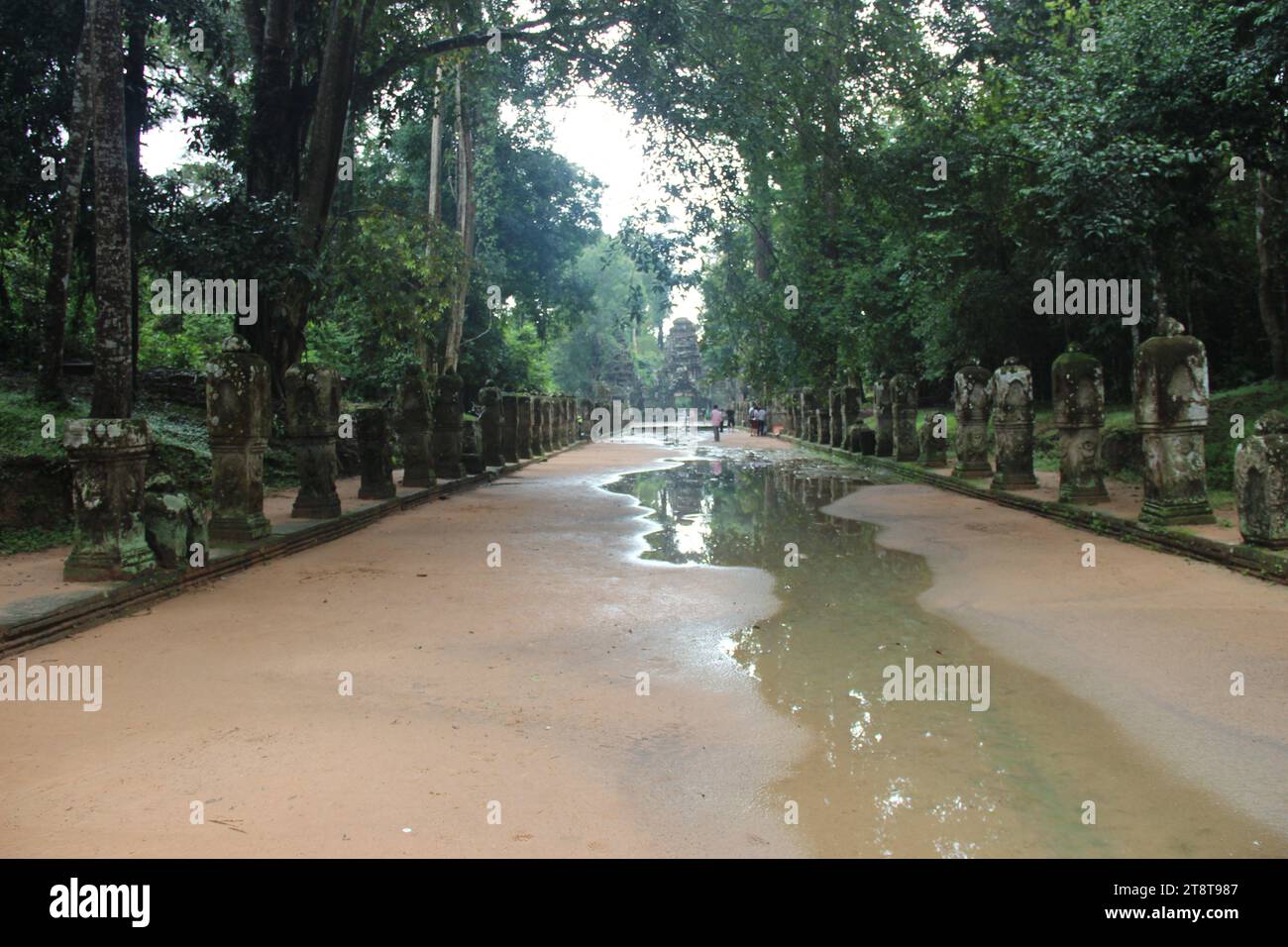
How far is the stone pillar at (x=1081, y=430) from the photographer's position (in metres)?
10.3

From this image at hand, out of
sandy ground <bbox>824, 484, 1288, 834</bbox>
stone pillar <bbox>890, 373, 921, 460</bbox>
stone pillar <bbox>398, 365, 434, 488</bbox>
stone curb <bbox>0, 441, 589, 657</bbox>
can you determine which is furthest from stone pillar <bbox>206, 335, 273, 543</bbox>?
stone pillar <bbox>890, 373, 921, 460</bbox>

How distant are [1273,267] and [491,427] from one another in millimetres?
14457

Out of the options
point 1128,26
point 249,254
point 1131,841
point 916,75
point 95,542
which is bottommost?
point 1131,841

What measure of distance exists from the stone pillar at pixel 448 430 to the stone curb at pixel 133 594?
551cm

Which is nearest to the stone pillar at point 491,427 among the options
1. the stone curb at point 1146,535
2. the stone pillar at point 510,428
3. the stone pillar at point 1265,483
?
the stone pillar at point 510,428

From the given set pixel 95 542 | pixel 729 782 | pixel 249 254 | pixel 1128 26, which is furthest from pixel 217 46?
pixel 729 782

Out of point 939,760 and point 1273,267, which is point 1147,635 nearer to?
point 939,760

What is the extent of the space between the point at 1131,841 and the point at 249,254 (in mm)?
10573

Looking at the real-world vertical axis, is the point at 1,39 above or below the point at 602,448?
above

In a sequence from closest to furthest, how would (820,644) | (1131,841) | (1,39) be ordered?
(1131,841)
(820,644)
(1,39)

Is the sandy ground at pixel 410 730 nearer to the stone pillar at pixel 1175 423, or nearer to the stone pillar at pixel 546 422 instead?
the stone pillar at pixel 1175 423

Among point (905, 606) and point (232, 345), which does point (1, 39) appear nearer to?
point (232, 345)

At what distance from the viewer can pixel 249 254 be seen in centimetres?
1055

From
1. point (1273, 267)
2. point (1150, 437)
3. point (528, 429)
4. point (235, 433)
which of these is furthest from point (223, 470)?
point (1273, 267)
